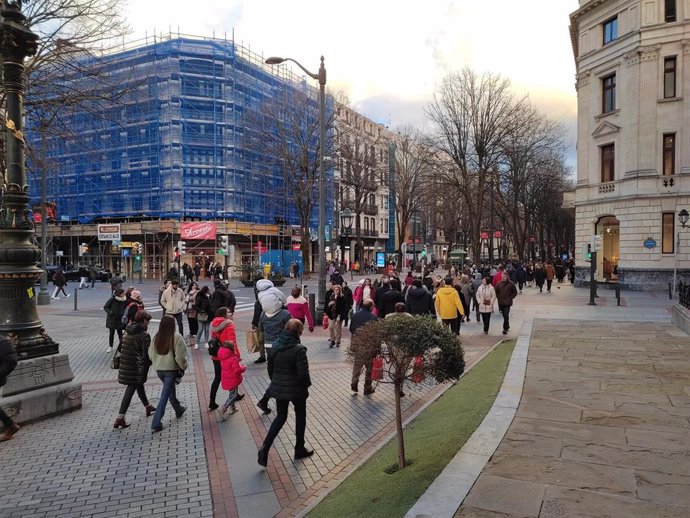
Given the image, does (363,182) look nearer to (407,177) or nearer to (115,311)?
Result: (407,177)

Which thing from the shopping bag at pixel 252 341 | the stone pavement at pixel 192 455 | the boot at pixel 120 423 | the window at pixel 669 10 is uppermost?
the window at pixel 669 10

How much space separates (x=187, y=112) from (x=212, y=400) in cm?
3887

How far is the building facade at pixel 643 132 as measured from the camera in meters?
28.0

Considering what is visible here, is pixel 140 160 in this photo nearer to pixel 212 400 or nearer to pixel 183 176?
pixel 183 176

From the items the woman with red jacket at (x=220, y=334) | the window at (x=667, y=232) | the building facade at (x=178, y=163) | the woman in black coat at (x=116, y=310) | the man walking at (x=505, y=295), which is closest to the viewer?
the woman with red jacket at (x=220, y=334)

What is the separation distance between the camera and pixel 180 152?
137ft

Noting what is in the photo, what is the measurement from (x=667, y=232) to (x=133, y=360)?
30.1 metres

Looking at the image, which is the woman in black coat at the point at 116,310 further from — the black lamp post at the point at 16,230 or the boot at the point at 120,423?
the boot at the point at 120,423

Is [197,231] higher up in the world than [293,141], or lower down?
lower down

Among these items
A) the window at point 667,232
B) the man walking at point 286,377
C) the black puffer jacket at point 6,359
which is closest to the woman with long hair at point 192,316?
Answer: the black puffer jacket at point 6,359

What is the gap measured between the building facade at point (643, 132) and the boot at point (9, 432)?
28.9 m

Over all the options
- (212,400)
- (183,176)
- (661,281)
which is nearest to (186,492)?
(212,400)

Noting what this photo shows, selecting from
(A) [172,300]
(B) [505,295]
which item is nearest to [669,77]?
(B) [505,295]

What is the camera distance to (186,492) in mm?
5105
